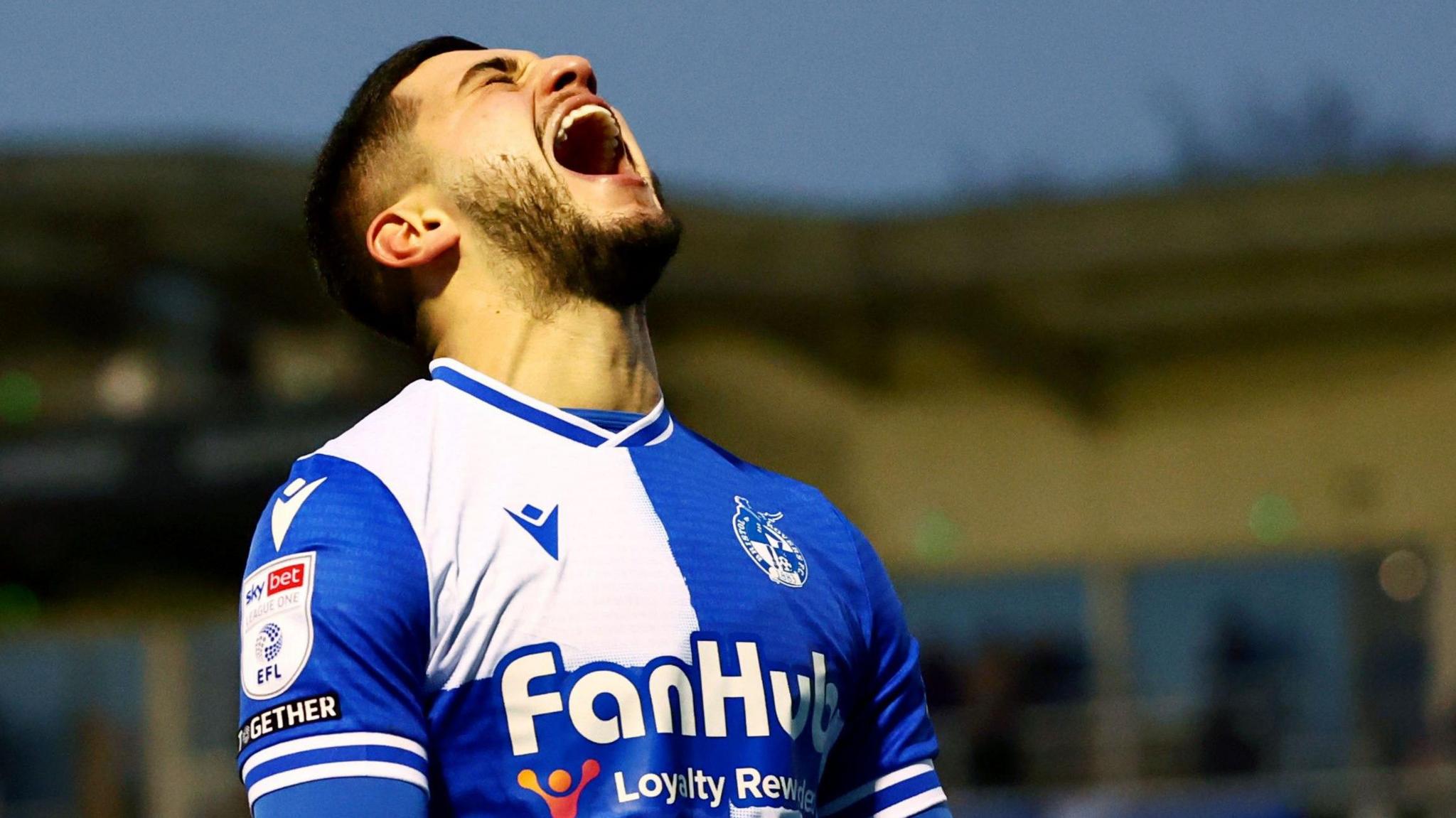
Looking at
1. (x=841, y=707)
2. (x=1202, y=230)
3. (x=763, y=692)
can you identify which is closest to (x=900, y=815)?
(x=841, y=707)

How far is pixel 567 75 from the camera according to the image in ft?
8.18

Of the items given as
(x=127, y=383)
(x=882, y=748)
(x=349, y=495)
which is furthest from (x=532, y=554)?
(x=127, y=383)

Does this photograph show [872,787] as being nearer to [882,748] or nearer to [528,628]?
[882,748]

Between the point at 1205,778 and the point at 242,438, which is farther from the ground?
the point at 242,438

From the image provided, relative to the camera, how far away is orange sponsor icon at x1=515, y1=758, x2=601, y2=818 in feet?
6.77

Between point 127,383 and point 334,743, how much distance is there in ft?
44.2

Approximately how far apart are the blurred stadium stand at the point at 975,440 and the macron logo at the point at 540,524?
33.6 ft

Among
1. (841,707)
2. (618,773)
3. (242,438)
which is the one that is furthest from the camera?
(242,438)

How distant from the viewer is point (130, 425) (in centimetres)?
1314

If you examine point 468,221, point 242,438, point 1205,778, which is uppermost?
point 242,438

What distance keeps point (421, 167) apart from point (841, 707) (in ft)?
2.60

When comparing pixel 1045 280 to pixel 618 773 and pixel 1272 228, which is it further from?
pixel 618 773

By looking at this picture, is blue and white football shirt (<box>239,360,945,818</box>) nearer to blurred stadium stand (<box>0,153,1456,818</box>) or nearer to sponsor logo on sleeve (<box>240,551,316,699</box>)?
sponsor logo on sleeve (<box>240,551,316,699</box>)

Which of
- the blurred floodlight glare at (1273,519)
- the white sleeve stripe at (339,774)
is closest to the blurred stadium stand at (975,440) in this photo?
the blurred floodlight glare at (1273,519)
